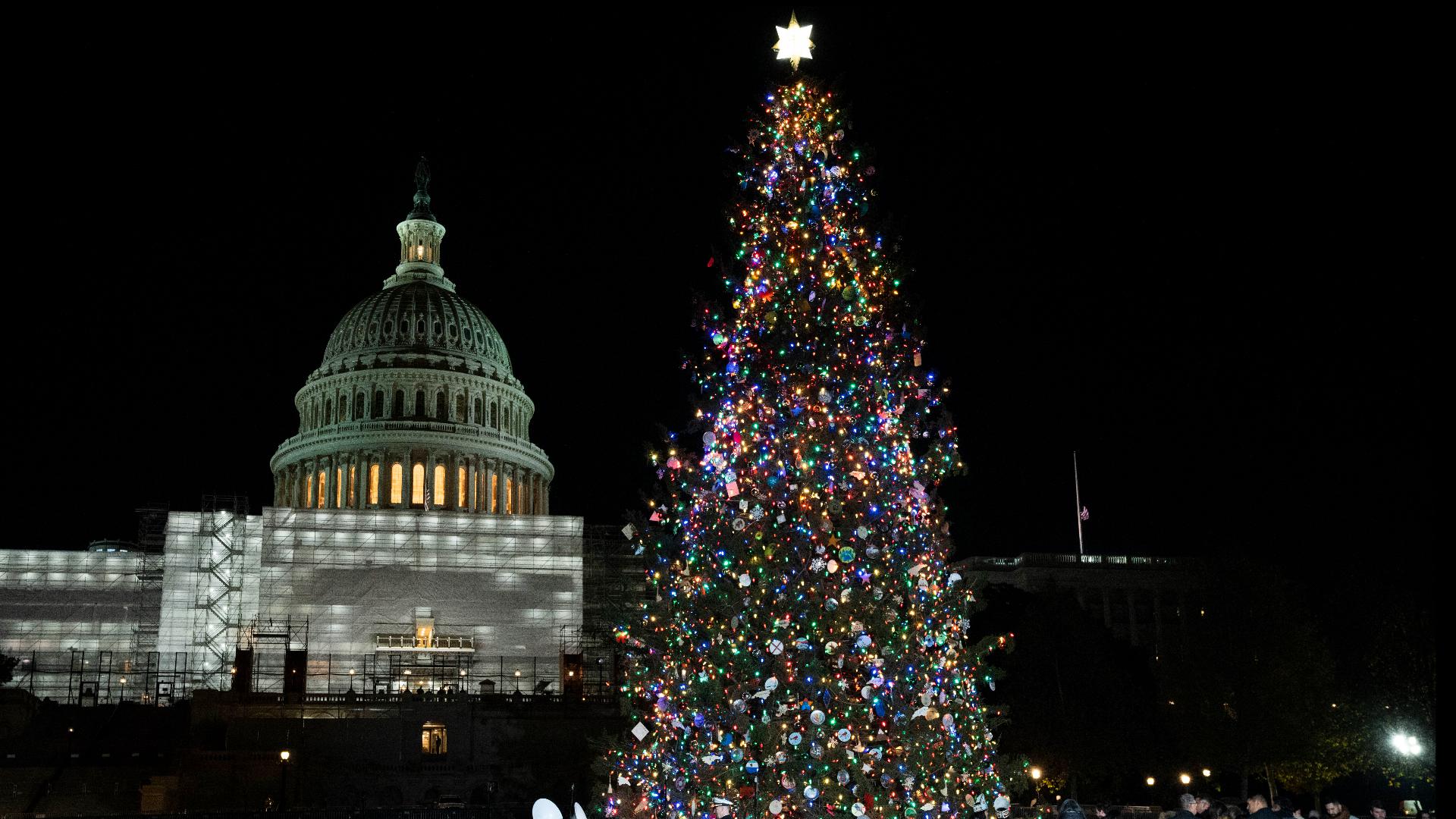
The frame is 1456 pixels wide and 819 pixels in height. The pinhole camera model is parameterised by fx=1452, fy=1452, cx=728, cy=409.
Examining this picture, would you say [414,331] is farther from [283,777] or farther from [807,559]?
[807,559]

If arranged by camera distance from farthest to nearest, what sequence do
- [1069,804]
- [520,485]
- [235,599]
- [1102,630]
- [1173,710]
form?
[520,485] < [235,599] < [1102,630] < [1173,710] < [1069,804]

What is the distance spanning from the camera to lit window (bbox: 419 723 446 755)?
175 ft

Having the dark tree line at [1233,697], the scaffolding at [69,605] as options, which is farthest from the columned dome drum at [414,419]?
the dark tree line at [1233,697]

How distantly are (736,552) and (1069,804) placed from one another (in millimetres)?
6703

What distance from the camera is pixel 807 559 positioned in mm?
16797

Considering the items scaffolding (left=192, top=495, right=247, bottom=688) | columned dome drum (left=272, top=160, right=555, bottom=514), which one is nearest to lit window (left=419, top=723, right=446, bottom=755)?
scaffolding (left=192, top=495, right=247, bottom=688)

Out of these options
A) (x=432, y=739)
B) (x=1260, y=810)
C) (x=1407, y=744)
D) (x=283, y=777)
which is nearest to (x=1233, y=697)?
(x=1407, y=744)

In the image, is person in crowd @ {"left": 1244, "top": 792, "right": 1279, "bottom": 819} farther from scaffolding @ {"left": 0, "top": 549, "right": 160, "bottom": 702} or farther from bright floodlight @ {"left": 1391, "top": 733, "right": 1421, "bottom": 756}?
scaffolding @ {"left": 0, "top": 549, "right": 160, "bottom": 702}

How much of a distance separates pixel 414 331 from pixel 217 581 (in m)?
26.5

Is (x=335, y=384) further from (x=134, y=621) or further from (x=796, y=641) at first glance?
(x=796, y=641)


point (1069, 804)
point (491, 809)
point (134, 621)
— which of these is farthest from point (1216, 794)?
point (134, 621)

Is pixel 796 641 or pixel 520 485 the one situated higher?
pixel 520 485

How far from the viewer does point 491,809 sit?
40938 mm

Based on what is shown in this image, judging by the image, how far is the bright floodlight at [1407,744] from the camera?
42906mm
